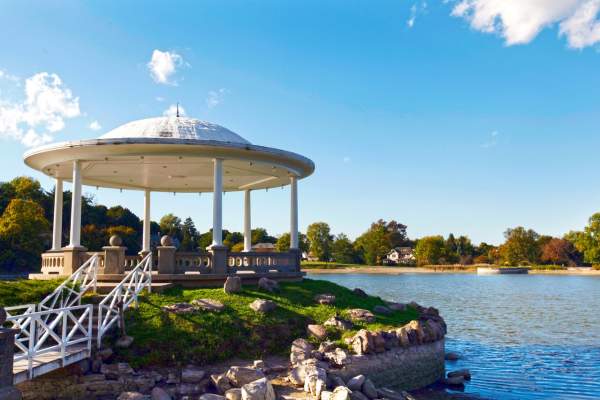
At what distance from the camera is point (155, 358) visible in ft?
41.4

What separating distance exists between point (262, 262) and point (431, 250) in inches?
3891

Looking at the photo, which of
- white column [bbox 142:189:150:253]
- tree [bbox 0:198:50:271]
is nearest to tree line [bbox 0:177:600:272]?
tree [bbox 0:198:50:271]

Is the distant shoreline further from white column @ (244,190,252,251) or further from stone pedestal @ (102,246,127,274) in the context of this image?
stone pedestal @ (102,246,127,274)

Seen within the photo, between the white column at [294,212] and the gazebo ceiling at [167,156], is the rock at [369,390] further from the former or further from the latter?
the white column at [294,212]

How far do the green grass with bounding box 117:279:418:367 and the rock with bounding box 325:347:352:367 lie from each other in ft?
4.00

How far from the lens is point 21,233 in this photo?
46.2m

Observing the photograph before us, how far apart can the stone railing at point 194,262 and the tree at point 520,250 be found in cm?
9979

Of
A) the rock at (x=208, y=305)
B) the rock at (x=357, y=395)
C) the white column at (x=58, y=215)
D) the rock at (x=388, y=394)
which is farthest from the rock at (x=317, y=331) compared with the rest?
the white column at (x=58, y=215)

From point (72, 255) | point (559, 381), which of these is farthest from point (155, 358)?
point (559, 381)

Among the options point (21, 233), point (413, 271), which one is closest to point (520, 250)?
point (413, 271)

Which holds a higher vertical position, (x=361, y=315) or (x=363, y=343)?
(x=361, y=315)

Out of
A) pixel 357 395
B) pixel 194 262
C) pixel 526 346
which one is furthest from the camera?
pixel 526 346

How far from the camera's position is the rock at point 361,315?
52.6 ft

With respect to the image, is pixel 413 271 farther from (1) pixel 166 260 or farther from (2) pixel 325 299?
(1) pixel 166 260
